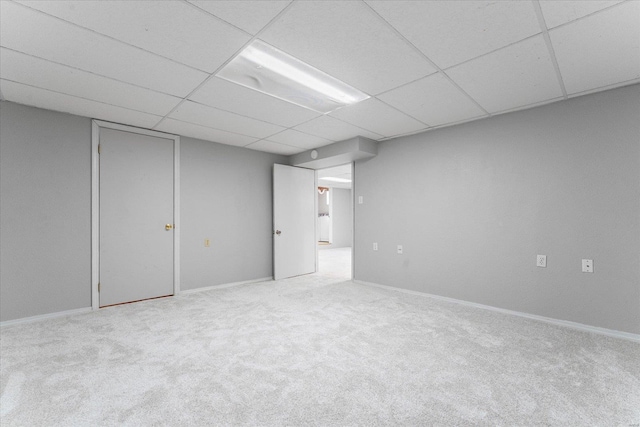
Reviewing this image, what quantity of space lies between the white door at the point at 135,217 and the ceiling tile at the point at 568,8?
416cm

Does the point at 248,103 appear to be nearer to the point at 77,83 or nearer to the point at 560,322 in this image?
the point at 77,83

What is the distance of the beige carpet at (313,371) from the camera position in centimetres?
155

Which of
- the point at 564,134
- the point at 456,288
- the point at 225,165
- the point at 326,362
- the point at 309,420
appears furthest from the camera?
the point at 225,165

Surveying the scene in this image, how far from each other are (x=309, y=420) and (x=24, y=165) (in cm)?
372

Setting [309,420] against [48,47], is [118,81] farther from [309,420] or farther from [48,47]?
[309,420]

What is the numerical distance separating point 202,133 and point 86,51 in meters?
1.97

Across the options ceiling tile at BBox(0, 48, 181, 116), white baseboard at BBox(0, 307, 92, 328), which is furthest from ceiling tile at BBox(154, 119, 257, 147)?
white baseboard at BBox(0, 307, 92, 328)

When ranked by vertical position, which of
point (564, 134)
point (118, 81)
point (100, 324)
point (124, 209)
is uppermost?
point (118, 81)

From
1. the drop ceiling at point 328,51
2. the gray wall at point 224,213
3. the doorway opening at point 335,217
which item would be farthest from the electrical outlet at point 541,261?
the doorway opening at point 335,217

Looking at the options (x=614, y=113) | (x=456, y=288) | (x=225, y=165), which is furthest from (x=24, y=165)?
(x=614, y=113)

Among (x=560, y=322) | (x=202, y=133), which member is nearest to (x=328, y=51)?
(x=202, y=133)

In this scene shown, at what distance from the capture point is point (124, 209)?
11.9 feet

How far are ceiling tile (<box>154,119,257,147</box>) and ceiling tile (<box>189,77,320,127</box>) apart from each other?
2.74 feet

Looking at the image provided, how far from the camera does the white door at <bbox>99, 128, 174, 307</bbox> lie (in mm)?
3496
